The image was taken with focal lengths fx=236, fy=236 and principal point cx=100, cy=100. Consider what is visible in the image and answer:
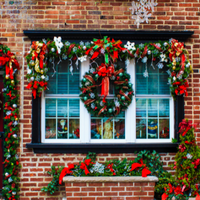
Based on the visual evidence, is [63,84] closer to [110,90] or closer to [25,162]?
[110,90]

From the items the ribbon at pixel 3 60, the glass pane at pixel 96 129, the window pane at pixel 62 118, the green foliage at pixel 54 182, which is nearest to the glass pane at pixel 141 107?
the glass pane at pixel 96 129

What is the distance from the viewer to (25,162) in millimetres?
4625

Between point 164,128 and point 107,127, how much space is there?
3.85ft

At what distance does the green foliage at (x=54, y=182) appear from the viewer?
14.6 ft

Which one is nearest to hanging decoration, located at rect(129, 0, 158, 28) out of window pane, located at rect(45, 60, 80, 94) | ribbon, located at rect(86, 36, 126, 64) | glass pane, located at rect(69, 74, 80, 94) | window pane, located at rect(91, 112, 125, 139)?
ribbon, located at rect(86, 36, 126, 64)

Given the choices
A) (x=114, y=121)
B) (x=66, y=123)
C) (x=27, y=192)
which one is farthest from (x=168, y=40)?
(x=27, y=192)

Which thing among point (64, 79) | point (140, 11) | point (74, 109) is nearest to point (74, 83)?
point (64, 79)

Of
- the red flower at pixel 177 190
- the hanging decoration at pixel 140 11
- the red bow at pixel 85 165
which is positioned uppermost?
the hanging decoration at pixel 140 11

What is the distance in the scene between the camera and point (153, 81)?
484cm

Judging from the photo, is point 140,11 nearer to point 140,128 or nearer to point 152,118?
point 152,118

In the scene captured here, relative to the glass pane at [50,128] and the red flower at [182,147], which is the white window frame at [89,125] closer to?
the glass pane at [50,128]

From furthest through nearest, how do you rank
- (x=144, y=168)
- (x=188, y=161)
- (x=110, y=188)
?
1. (x=144, y=168)
2. (x=188, y=161)
3. (x=110, y=188)

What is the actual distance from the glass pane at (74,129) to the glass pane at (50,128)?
1.06 ft

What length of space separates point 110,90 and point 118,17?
1475mm
